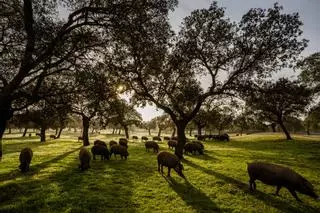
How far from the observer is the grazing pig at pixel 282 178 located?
13938mm

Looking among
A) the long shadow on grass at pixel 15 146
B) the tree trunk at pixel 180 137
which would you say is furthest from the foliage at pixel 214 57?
the long shadow on grass at pixel 15 146

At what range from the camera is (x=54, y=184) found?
16188 mm

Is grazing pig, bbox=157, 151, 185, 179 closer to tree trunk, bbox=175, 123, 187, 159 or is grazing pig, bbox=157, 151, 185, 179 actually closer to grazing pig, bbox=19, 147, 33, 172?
tree trunk, bbox=175, 123, 187, 159

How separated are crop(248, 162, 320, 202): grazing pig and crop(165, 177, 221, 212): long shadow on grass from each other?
3619 mm

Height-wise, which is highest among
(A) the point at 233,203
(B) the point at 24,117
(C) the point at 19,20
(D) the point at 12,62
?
(C) the point at 19,20

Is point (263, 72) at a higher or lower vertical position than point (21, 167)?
higher

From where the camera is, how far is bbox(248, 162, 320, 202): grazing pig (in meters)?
13.9

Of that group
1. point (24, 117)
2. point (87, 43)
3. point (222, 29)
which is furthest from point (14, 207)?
point (222, 29)

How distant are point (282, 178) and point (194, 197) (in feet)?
16.7

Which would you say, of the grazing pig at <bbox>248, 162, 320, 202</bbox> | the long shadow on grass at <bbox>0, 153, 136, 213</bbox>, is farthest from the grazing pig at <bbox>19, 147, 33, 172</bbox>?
the grazing pig at <bbox>248, 162, 320, 202</bbox>

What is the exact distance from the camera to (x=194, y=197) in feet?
46.9

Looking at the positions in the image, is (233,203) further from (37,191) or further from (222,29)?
(222,29)

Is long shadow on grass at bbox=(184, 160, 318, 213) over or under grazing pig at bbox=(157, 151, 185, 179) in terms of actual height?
A: under

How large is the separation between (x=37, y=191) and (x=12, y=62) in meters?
8.25
